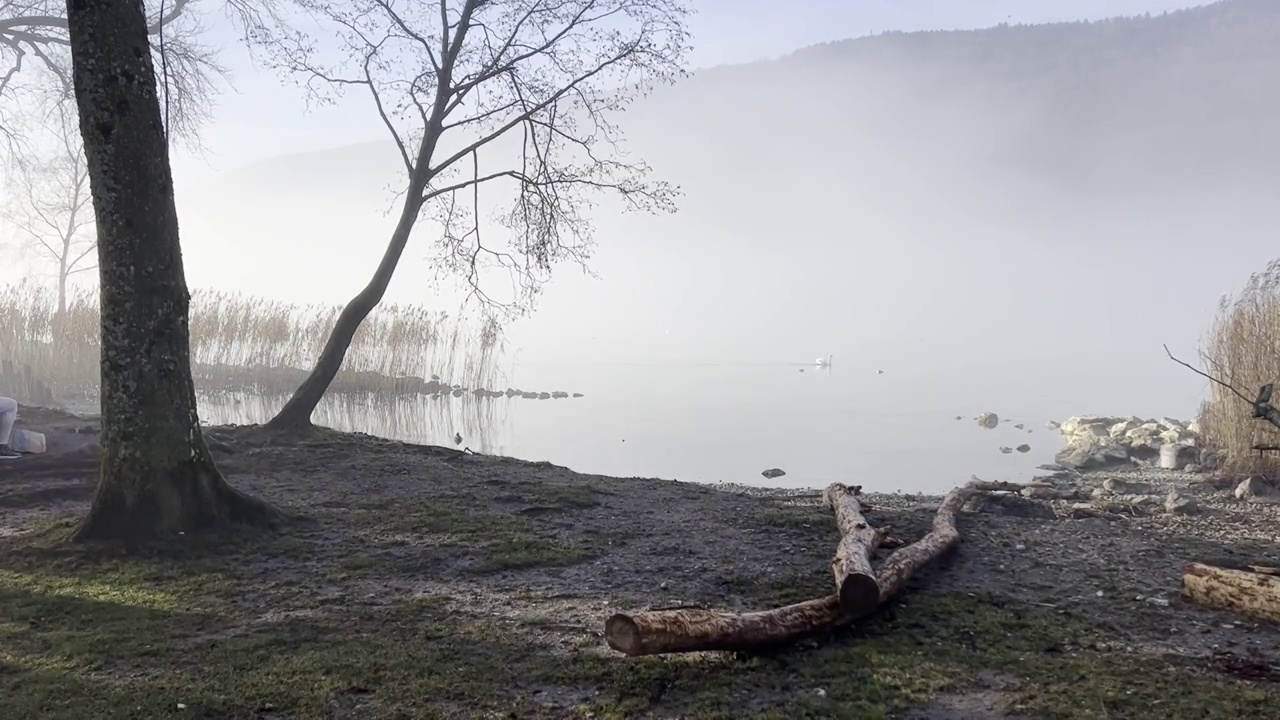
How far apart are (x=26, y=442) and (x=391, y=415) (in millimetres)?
12170

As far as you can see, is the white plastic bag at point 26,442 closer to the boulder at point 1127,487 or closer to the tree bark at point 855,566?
the tree bark at point 855,566

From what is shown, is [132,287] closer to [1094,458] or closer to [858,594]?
[858,594]

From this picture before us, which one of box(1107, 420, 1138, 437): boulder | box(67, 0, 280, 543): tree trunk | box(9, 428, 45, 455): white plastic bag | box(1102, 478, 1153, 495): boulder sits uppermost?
box(67, 0, 280, 543): tree trunk

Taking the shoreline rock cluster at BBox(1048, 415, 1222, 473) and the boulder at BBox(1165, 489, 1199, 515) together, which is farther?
the shoreline rock cluster at BBox(1048, 415, 1222, 473)

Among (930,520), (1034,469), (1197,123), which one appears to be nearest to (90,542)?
(930,520)

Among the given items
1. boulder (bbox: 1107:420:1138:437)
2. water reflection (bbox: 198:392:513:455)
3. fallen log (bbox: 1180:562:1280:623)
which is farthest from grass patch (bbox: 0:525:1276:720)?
boulder (bbox: 1107:420:1138:437)

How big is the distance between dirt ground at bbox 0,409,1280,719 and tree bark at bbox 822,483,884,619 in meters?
0.15

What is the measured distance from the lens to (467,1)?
11961 millimetres

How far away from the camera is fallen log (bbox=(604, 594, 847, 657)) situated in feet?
11.7

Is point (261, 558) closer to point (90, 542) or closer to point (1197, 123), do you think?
point (90, 542)

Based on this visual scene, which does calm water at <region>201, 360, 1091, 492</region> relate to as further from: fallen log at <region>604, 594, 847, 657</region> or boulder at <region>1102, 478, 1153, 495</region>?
fallen log at <region>604, 594, 847, 657</region>

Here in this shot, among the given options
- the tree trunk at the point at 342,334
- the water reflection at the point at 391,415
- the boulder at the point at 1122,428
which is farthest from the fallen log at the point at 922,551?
the boulder at the point at 1122,428

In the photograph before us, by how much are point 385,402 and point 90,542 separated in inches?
676

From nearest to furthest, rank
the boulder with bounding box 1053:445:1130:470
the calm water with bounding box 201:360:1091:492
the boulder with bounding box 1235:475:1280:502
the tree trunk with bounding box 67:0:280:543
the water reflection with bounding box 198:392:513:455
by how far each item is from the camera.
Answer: the tree trunk with bounding box 67:0:280:543 → the boulder with bounding box 1235:475:1280:502 → the boulder with bounding box 1053:445:1130:470 → the calm water with bounding box 201:360:1091:492 → the water reflection with bounding box 198:392:513:455
